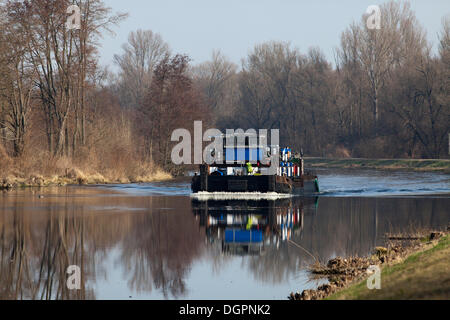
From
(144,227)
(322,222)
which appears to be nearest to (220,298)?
(144,227)

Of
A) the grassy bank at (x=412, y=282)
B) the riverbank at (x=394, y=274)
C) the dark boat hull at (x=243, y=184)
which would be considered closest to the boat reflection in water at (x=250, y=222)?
the dark boat hull at (x=243, y=184)

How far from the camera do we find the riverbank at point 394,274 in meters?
11.3

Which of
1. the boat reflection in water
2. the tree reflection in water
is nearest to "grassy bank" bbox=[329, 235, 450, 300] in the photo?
the tree reflection in water

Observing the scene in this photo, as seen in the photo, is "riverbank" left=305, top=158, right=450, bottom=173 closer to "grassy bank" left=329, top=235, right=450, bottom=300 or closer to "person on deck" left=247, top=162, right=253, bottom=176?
"person on deck" left=247, top=162, right=253, bottom=176

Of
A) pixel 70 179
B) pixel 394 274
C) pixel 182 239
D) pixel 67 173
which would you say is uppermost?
pixel 67 173

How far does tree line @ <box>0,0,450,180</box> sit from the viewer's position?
165ft

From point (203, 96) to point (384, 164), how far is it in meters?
27.8

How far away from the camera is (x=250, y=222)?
2553cm

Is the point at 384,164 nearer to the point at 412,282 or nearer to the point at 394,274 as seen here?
the point at 394,274

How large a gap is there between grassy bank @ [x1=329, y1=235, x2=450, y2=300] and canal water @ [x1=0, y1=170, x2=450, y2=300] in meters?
1.50

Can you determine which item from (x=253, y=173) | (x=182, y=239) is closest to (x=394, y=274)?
(x=182, y=239)

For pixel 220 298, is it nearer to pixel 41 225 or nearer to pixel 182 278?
pixel 182 278

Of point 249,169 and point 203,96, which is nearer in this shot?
point 249,169

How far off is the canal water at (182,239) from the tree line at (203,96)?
13.4 metres
